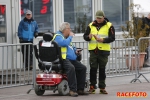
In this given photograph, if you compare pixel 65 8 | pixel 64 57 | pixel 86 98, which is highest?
pixel 65 8

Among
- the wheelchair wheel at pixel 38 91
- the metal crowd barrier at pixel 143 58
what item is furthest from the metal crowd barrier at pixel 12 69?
the metal crowd barrier at pixel 143 58

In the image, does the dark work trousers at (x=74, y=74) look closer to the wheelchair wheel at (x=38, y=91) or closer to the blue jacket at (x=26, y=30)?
the wheelchair wheel at (x=38, y=91)

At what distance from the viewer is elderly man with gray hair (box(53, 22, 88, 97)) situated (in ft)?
41.1

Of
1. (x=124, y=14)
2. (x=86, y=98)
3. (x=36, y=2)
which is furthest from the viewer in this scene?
(x=124, y=14)

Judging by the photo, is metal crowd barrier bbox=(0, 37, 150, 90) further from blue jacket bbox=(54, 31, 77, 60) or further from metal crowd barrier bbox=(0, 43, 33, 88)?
blue jacket bbox=(54, 31, 77, 60)

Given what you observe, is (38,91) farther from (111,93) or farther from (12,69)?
(12,69)

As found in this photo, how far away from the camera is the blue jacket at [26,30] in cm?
1678

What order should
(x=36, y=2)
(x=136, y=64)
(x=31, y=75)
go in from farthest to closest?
(x=36, y=2) < (x=136, y=64) < (x=31, y=75)

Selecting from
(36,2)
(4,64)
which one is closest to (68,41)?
(4,64)

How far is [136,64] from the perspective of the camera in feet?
51.5

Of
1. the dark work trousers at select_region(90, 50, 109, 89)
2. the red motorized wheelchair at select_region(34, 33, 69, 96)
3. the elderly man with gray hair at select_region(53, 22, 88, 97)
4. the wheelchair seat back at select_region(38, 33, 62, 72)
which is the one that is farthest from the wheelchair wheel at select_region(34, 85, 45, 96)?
the dark work trousers at select_region(90, 50, 109, 89)

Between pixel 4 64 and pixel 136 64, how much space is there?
368 centimetres

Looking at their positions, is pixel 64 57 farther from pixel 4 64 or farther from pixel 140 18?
pixel 140 18

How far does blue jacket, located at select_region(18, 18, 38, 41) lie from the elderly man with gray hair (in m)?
4.19
